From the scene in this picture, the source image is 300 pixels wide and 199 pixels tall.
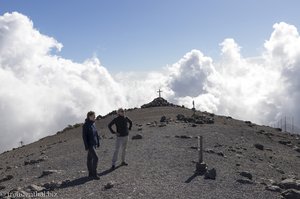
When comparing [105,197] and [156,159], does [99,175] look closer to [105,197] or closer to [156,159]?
[105,197]

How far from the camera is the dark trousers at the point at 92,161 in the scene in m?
15.9

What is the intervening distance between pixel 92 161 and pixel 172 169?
389cm

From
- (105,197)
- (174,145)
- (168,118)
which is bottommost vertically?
(105,197)

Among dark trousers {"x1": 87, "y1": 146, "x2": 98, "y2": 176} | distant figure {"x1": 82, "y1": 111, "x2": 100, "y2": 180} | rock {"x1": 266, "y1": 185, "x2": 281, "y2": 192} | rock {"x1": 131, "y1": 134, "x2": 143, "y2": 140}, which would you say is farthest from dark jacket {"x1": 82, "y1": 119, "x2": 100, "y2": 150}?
rock {"x1": 131, "y1": 134, "x2": 143, "y2": 140}

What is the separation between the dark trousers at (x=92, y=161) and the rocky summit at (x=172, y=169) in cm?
38

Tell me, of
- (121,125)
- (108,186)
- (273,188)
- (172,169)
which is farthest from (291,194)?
(121,125)

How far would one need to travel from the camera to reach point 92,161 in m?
16.4

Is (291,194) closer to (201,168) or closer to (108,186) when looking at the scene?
(201,168)

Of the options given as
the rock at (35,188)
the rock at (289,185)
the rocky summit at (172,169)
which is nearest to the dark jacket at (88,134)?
the rocky summit at (172,169)

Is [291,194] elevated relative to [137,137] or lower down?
lower down

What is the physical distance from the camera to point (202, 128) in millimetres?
32875

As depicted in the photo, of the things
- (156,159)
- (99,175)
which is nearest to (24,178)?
(99,175)

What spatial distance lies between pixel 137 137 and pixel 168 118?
10.5 metres

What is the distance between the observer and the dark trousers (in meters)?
15.9
